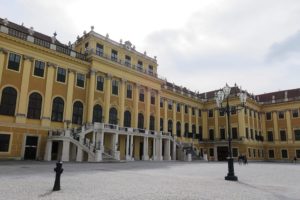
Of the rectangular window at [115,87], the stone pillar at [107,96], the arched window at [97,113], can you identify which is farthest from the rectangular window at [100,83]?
the arched window at [97,113]

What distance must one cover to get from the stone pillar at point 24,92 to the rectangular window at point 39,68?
29.6 inches

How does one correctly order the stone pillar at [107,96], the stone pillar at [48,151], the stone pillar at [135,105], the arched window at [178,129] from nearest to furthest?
1. the stone pillar at [48,151]
2. the stone pillar at [107,96]
3. the stone pillar at [135,105]
4. the arched window at [178,129]

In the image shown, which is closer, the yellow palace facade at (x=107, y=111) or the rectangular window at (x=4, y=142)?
the rectangular window at (x=4, y=142)

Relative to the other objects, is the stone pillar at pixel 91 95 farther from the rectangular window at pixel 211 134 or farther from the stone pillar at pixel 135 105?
the rectangular window at pixel 211 134

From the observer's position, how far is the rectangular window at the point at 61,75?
3164 centimetres

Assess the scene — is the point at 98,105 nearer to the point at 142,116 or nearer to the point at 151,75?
the point at 142,116

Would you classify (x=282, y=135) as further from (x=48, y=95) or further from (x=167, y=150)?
(x=48, y=95)

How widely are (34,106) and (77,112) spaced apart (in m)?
5.49

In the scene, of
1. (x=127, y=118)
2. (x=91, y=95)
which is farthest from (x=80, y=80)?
(x=127, y=118)

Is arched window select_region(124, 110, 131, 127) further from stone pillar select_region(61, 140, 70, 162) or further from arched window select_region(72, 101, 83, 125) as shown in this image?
stone pillar select_region(61, 140, 70, 162)

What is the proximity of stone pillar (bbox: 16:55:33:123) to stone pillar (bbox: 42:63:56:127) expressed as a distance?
209 cm

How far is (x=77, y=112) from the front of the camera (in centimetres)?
3294

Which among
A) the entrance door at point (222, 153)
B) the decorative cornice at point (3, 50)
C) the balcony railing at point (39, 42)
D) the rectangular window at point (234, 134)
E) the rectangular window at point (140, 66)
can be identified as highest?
the rectangular window at point (140, 66)

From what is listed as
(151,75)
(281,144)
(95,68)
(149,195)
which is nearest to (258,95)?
(281,144)
